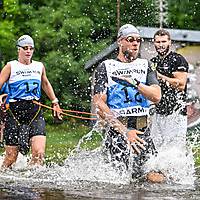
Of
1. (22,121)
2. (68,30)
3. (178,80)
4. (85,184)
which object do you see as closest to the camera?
(85,184)

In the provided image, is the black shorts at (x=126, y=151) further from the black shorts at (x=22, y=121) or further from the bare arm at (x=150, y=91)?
the black shorts at (x=22, y=121)

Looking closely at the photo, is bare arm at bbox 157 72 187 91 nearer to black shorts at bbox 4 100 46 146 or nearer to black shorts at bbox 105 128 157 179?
black shorts at bbox 105 128 157 179

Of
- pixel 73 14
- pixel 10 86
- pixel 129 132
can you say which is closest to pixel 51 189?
pixel 129 132

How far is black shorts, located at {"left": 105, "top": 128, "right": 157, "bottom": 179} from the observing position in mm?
7461

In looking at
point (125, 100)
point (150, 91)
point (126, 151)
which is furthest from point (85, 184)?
point (150, 91)

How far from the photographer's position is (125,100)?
7473 mm

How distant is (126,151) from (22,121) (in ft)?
5.94

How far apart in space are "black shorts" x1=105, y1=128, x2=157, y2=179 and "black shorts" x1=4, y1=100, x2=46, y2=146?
1414mm

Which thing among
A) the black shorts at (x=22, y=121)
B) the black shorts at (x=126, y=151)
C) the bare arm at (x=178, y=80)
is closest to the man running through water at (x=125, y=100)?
the black shorts at (x=126, y=151)

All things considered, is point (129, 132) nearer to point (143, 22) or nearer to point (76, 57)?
point (76, 57)

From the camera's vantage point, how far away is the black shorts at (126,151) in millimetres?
7461

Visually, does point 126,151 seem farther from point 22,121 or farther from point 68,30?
point 68,30

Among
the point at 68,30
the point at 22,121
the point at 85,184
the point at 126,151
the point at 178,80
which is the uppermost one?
the point at 68,30

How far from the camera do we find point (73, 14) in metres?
24.6
